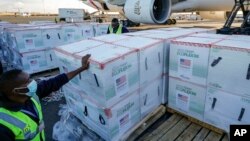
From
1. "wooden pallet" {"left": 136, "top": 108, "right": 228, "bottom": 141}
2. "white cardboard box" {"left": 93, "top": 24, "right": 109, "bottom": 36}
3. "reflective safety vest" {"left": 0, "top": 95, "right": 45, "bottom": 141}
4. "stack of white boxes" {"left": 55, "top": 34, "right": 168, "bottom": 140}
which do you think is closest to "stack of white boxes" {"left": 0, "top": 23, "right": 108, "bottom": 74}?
"white cardboard box" {"left": 93, "top": 24, "right": 109, "bottom": 36}

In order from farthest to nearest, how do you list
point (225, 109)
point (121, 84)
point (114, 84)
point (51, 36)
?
1. point (51, 36)
2. point (225, 109)
3. point (121, 84)
4. point (114, 84)

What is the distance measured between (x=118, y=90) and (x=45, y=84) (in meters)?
0.93

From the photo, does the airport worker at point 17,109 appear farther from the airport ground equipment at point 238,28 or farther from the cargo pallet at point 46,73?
the cargo pallet at point 46,73

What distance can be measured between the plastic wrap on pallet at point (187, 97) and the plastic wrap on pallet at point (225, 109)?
0.35 feet

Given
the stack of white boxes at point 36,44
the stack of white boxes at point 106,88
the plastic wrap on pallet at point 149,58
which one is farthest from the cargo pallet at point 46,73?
the plastic wrap on pallet at point 149,58

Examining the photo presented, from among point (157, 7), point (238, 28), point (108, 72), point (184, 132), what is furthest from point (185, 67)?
point (157, 7)

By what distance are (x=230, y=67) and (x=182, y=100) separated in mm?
1020

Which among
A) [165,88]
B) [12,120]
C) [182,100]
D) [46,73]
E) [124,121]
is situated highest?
[12,120]

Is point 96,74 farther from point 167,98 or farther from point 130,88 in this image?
point 167,98

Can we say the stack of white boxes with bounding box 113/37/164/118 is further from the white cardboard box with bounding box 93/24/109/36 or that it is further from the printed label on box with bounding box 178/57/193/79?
the white cardboard box with bounding box 93/24/109/36

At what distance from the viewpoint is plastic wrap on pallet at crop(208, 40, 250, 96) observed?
2.62 metres

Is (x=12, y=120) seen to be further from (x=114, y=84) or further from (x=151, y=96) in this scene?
(x=151, y=96)

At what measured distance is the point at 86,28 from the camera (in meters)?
8.03

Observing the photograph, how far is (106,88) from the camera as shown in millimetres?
2594
